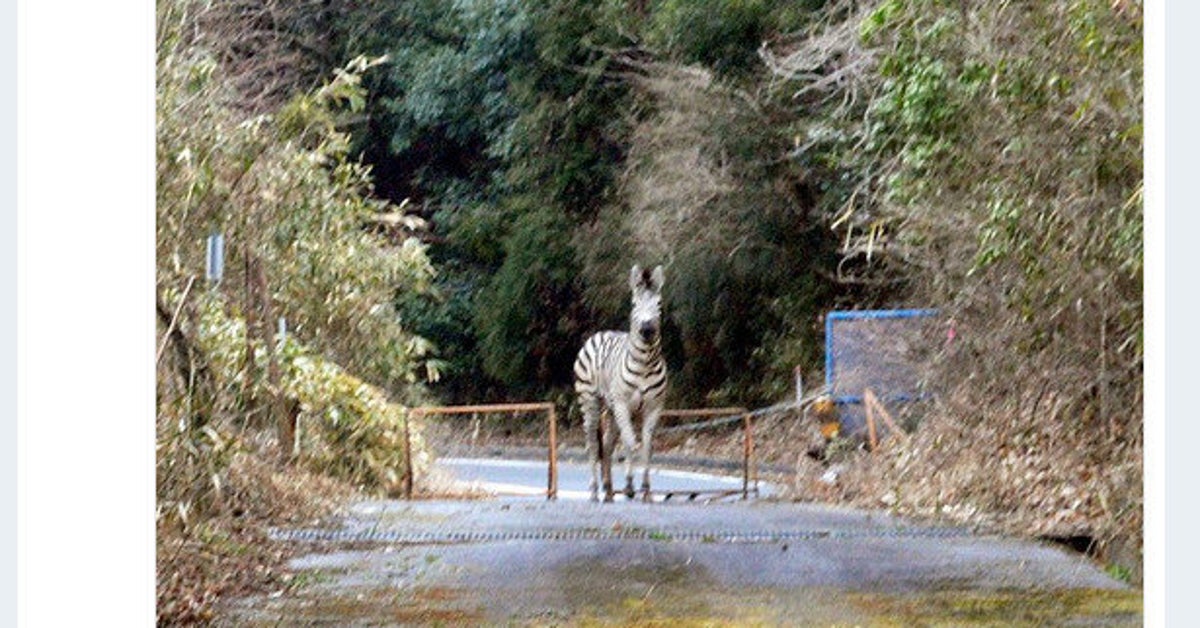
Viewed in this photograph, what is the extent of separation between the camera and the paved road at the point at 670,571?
6.07 metres

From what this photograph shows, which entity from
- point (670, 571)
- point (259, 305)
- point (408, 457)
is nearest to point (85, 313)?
point (259, 305)

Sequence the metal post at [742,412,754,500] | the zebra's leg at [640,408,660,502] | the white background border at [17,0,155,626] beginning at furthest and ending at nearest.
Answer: the zebra's leg at [640,408,660,502] → the metal post at [742,412,754,500] → the white background border at [17,0,155,626]

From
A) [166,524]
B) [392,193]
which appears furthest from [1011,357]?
[166,524]

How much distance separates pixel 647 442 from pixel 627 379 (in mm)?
420

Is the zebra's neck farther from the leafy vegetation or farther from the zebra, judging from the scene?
the leafy vegetation

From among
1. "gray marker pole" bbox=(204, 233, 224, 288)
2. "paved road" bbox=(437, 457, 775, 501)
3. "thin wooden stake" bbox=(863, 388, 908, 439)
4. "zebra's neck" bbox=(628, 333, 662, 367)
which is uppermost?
"gray marker pole" bbox=(204, 233, 224, 288)

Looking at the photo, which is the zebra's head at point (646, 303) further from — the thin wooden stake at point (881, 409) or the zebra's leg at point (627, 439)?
the thin wooden stake at point (881, 409)

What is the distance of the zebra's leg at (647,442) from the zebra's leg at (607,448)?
112 millimetres

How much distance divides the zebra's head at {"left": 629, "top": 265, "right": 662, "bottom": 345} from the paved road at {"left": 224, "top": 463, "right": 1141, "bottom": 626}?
521 millimetres

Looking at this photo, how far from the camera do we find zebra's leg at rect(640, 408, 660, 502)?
22.0 feet

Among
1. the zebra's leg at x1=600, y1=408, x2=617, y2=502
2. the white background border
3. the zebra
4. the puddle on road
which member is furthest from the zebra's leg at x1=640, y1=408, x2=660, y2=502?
the white background border

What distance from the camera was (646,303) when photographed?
21.5ft

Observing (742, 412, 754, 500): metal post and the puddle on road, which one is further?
(742, 412, 754, 500): metal post
